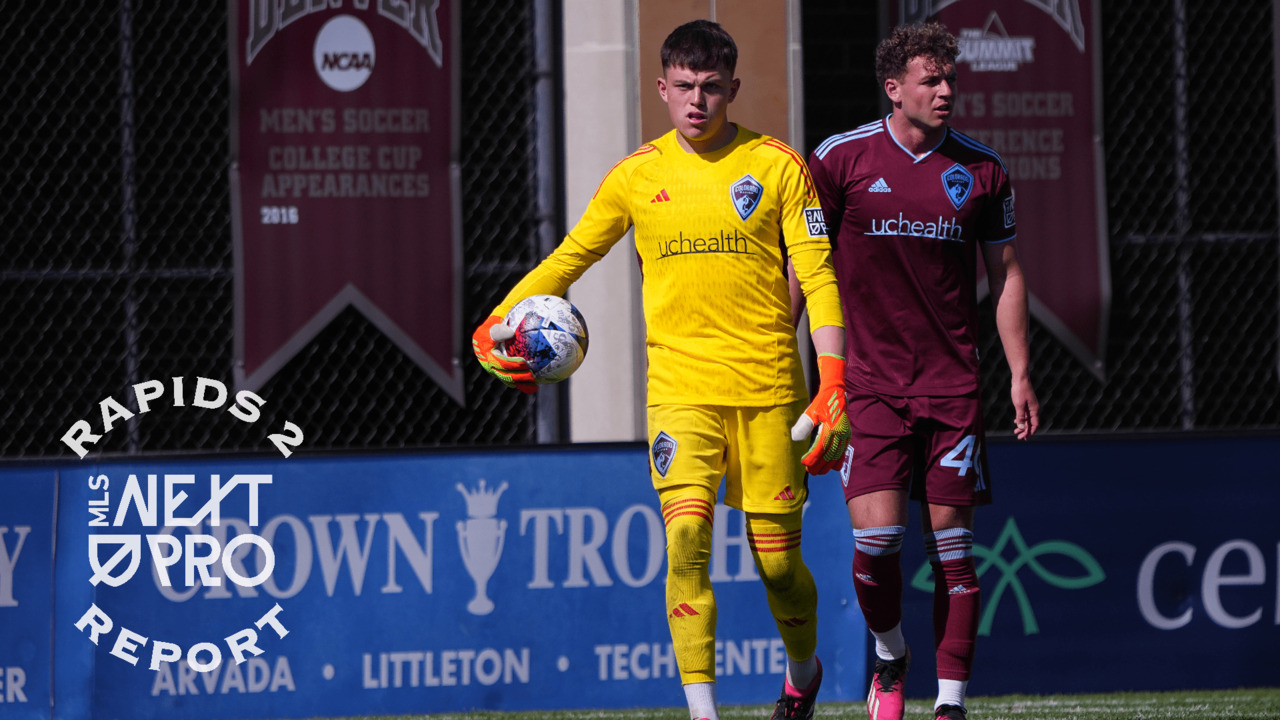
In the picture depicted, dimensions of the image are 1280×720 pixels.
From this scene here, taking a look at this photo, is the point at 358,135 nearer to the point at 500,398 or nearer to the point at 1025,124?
the point at 500,398

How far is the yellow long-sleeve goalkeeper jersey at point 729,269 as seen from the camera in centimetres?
414

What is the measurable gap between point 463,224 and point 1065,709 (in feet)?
13.6

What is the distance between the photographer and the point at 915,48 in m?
4.42

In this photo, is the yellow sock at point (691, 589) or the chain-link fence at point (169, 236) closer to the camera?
the yellow sock at point (691, 589)

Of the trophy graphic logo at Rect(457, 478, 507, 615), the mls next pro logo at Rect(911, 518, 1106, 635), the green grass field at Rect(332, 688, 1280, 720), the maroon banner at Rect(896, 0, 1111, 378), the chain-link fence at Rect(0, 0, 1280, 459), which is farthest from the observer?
the chain-link fence at Rect(0, 0, 1280, 459)

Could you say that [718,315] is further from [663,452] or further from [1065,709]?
[1065,709]

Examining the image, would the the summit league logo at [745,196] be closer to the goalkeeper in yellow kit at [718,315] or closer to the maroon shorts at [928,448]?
the goalkeeper in yellow kit at [718,315]

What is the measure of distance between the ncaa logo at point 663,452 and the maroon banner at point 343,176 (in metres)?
2.59

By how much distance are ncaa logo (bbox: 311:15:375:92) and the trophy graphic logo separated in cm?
210

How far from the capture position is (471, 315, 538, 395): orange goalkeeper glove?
13.3ft

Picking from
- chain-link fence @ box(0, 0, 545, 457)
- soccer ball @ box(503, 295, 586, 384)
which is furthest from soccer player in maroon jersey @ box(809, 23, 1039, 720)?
chain-link fence @ box(0, 0, 545, 457)

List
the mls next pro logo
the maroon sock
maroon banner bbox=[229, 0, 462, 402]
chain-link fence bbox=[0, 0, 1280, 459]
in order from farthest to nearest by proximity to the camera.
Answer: chain-link fence bbox=[0, 0, 1280, 459] → maroon banner bbox=[229, 0, 462, 402] → the mls next pro logo → the maroon sock

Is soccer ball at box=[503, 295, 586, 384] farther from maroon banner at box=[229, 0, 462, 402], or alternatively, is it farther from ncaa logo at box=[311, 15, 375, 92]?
ncaa logo at box=[311, 15, 375, 92]

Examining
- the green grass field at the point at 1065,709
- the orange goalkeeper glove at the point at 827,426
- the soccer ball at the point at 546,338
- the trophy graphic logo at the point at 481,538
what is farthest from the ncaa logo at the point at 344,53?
the orange goalkeeper glove at the point at 827,426
